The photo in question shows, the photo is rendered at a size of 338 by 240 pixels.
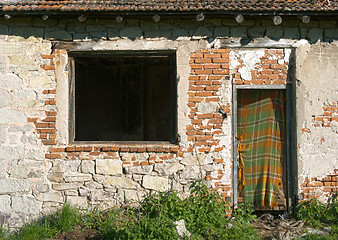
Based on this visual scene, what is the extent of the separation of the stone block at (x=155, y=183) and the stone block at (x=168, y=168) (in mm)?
109

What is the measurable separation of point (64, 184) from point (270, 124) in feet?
11.4

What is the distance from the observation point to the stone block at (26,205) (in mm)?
5234

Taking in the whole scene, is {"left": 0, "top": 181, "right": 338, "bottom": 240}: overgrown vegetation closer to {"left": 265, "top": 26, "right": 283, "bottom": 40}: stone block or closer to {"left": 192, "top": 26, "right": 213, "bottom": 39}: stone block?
{"left": 192, "top": 26, "right": 213, "bottom": 39}: stone block

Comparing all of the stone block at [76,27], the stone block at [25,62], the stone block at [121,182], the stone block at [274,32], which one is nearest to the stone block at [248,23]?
the stone block at [274,32]

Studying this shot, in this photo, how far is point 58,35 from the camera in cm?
535

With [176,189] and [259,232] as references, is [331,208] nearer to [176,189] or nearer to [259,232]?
[259,232]

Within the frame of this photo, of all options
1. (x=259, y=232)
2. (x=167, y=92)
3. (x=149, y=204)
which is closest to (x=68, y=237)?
(x=149, y=204)

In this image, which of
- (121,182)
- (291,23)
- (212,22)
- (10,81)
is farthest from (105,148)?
(291,23)

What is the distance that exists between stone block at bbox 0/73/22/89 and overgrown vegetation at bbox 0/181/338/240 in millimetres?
2064

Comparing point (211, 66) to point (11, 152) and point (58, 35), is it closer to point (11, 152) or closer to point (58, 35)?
point (58, 35)

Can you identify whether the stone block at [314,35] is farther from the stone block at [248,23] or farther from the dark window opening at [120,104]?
the dark window opening at [120,104]

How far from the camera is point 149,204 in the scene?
5.11 m

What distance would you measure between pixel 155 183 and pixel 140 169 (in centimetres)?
32

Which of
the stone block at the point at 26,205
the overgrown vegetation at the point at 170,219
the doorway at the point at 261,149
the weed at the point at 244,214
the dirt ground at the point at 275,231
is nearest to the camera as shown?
the overgrown vegetation at the point at 170,219
